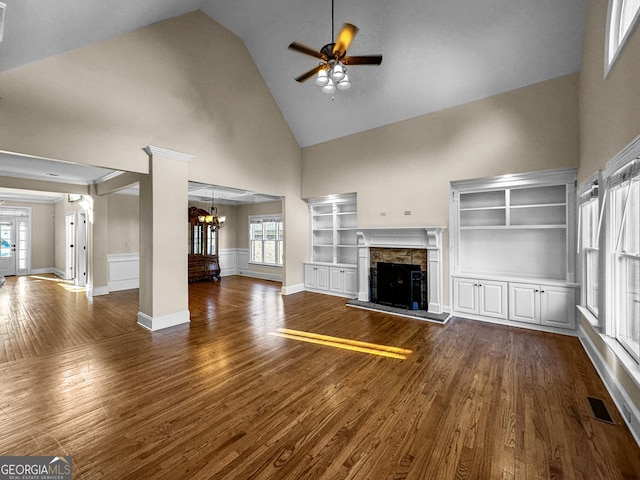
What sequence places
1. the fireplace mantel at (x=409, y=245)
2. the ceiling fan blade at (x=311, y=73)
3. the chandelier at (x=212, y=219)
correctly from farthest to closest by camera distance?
the chandelier at (x=212, y=219)
the fireplace mantel at (x=409, y=245)
the ceiling fan blade at (x=311, y=73)

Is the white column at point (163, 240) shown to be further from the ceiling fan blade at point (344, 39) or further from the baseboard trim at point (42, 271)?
the baseboard trim at point (42, 271)

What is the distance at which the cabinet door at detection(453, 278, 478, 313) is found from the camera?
4738 mm

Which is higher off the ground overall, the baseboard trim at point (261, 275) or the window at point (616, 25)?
the window at point (616, 25)

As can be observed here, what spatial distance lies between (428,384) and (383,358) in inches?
25.6

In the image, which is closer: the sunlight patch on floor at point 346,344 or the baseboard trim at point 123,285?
the sunlight patch on floor at point 346,344

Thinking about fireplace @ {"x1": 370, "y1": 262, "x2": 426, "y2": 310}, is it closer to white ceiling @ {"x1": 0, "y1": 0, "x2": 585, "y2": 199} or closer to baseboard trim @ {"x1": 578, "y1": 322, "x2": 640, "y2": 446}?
baseboard trim @ {"x1": 578, "y1": 322, "x2": 640, "y2": 446}

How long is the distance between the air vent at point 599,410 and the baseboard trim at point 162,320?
16.4ft

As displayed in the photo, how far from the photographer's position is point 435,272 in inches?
198

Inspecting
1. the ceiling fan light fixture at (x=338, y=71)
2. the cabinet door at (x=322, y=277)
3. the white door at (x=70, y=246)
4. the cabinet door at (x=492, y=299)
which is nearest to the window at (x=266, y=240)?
the cabinet door at (x=322, y=277)

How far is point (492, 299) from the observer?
4555mm

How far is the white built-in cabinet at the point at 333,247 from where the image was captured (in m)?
6.55

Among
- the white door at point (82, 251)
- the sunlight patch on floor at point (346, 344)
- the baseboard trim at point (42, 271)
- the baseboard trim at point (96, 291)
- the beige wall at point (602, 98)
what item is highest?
the beige wall at point (602, 98)

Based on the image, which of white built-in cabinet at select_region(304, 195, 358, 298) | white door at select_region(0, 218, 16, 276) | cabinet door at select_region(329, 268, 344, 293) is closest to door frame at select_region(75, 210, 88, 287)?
white door at select_region(0, 218, 16, 276)

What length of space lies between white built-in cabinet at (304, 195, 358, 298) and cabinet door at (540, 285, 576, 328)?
3.35 meters
